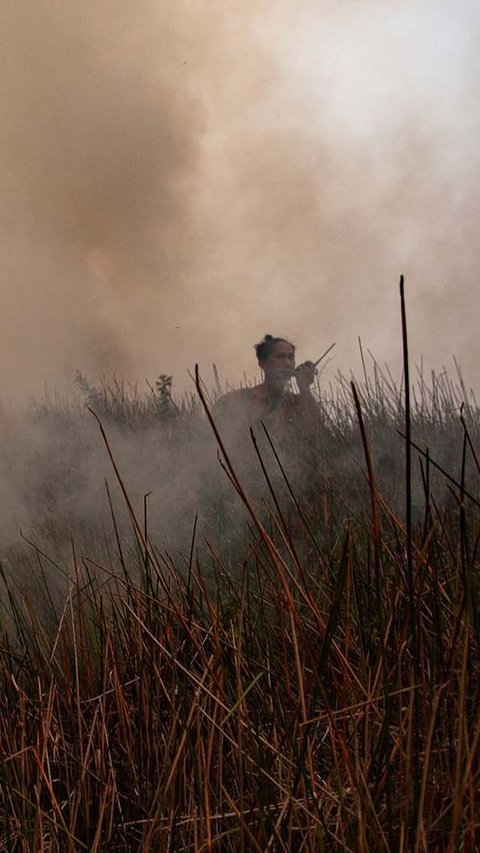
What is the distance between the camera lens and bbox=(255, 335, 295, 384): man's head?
7133mm

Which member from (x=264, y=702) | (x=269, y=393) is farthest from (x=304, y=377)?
(x=264, y=702)

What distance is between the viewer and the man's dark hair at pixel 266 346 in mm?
7148

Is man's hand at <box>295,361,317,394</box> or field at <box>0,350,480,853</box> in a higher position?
man's hand at <box>295,361,317,394</box>

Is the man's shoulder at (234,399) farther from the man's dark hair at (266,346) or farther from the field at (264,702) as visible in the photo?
the field at (264,702)

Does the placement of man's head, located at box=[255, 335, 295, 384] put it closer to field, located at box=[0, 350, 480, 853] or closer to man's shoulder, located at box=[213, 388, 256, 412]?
man's shoulder, located at box=[213, 388, 256, 412]

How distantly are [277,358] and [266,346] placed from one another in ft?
0.45

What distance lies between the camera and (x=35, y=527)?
18.6 feet

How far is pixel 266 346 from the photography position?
7.18m

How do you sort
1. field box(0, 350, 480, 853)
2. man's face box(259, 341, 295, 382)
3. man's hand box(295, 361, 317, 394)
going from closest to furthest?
field box(0, 350, 480, 853), man's hand box(295, 361, 317, 394), man's face box(259, 341, 295, 382)

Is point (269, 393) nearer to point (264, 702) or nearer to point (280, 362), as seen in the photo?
point (280, 362)

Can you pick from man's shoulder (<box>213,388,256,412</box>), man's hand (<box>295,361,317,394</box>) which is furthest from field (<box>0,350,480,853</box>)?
man's shoulder (<box>213,388,256,412</box>)

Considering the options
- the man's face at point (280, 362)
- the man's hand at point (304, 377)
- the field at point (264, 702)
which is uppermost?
the man's face at point (280, 362)

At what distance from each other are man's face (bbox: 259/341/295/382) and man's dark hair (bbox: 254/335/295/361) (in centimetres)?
2

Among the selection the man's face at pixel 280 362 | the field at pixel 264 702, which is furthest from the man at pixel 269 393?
the field at pixel 264 702
